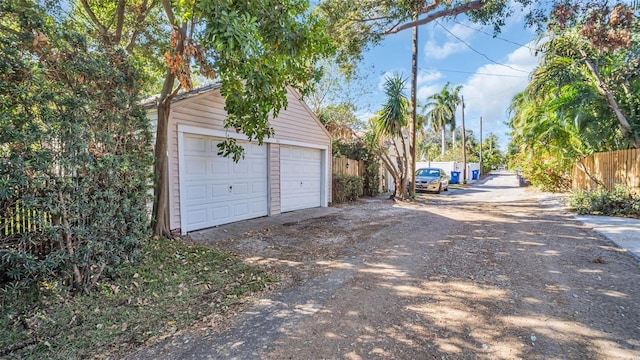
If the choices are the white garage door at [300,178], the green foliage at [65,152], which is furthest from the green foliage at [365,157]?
the green foliage at [65,152]

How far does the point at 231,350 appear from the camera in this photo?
2406 millimetres

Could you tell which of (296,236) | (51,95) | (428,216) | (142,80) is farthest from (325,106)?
(51,95)

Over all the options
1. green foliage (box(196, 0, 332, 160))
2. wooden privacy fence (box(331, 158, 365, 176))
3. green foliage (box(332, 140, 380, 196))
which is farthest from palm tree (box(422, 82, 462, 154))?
green foliage (box(196, 0, 332, 160))

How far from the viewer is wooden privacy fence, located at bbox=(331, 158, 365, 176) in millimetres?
11641

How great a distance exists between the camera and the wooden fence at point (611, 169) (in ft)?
28.3

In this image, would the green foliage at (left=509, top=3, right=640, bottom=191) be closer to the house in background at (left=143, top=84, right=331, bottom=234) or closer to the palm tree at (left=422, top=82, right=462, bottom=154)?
the house in background at (left=143, top=84, right=331, bottom=234)

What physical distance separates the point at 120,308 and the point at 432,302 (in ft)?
10.9

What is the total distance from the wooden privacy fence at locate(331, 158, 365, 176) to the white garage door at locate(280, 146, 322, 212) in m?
1.25

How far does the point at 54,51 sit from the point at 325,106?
14.8 meters

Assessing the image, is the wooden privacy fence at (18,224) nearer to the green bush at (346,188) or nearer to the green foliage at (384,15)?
the green foliage at (384,15)

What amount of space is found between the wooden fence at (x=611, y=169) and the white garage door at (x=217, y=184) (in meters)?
10.7

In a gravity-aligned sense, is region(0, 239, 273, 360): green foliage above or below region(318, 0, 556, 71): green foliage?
below

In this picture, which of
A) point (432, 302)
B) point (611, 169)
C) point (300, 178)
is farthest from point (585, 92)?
point (432, 302)

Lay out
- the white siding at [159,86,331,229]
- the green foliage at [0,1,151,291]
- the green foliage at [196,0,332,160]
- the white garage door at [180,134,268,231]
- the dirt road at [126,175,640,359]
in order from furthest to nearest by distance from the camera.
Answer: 1. the white garage door at [180,134,268,231]
2. the white siding at [159,86,331,229]
3. the green foliage at [196,0,332,160]
4. the green foliage at [0,1,151,291]
5. the dirt road at [126,175,640,359]
